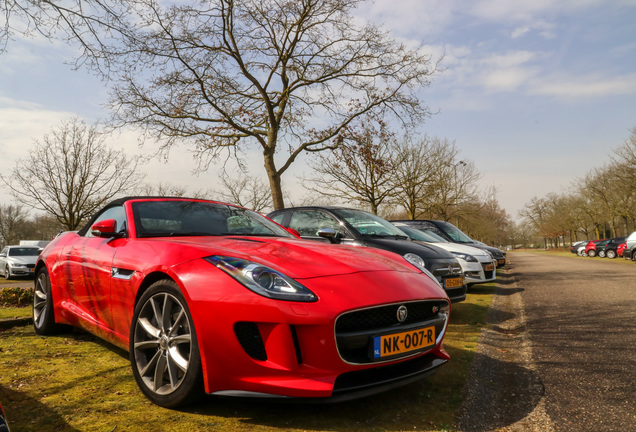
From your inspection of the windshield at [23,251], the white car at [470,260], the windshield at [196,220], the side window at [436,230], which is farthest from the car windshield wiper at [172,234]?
the windshield at [23,251]

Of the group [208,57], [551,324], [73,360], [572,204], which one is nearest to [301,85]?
[208,57]

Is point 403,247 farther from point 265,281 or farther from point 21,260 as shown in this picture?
point 21,260

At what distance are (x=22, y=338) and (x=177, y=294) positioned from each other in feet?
9.30

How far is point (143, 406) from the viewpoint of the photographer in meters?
2.61

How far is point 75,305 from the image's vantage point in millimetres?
3814

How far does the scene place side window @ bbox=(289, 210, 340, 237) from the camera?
6.61 meters

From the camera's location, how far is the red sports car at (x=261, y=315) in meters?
2.25

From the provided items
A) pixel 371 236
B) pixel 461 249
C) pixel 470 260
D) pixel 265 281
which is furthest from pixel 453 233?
pixel 265 281

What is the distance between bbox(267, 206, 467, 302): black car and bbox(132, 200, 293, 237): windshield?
70.2 inches

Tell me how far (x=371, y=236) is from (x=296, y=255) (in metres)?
3.71

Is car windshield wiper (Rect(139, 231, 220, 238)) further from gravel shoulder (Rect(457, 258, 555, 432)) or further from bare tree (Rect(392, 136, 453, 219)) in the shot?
bare tree (Rect(392, 136, 453, 219))

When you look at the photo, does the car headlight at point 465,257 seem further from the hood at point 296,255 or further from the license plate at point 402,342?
the license plate at point 402,342

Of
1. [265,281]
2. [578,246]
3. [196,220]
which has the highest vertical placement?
[196,220]

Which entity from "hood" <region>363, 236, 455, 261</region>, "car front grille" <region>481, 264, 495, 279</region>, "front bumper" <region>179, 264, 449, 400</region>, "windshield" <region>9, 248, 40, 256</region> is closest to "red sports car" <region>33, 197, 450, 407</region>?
"front bumper" <region>179, 264, 449, 400</region>
